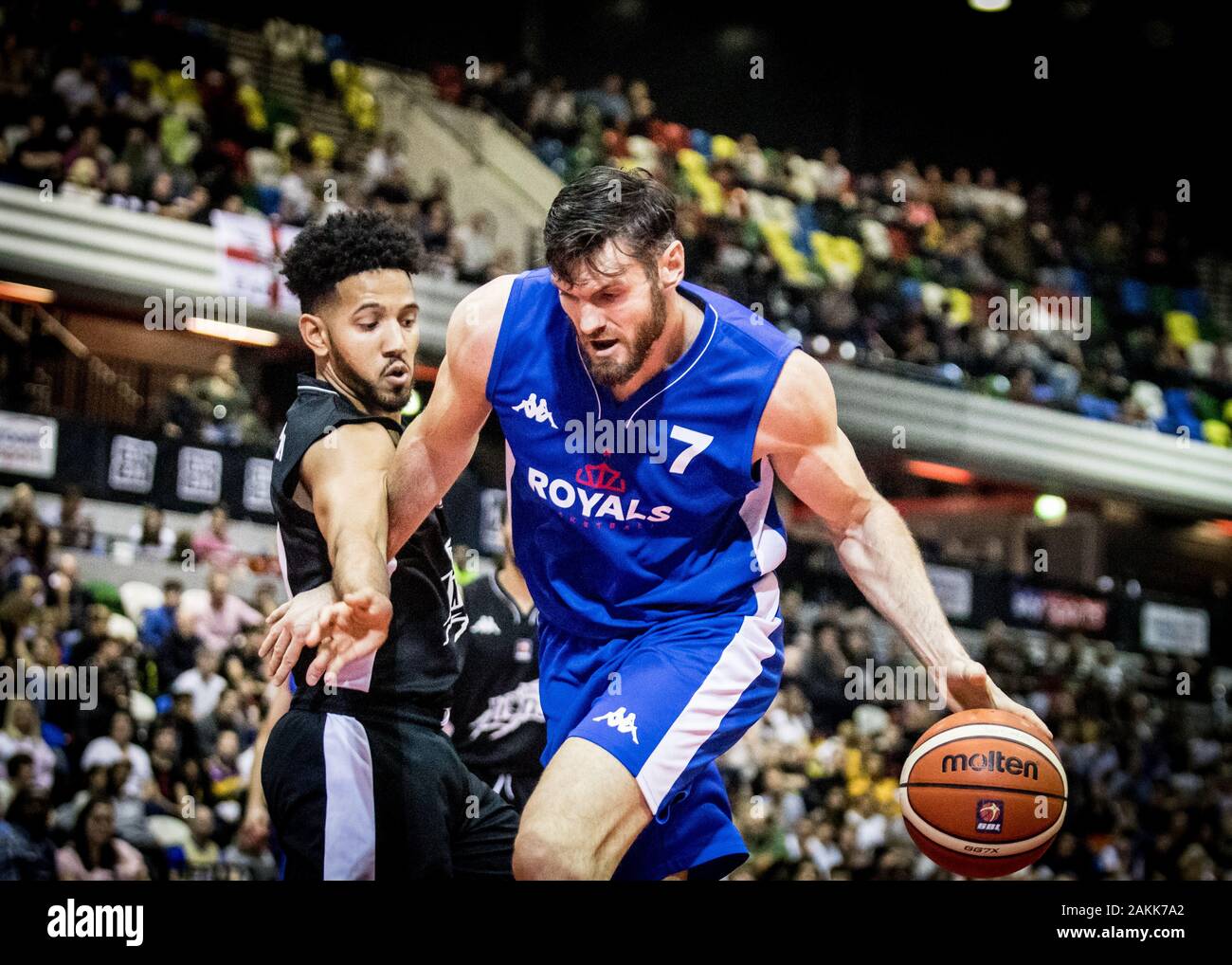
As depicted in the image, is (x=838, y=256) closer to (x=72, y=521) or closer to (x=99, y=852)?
(x=72, y=521)

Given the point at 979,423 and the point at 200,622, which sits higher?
the point at 979,423

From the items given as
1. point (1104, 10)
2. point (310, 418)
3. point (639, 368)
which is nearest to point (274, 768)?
point (310, 418)

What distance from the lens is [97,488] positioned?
828cm

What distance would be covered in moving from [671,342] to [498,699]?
1662mm

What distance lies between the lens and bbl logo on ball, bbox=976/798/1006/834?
12.3 ft

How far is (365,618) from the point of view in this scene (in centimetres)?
365

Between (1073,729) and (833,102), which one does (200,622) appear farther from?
(833,102)

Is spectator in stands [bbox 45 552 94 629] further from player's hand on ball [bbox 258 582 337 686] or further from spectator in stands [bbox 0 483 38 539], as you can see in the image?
player's hand on ball [bbox 258 582 337 686]

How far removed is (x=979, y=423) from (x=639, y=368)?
917 centimetres

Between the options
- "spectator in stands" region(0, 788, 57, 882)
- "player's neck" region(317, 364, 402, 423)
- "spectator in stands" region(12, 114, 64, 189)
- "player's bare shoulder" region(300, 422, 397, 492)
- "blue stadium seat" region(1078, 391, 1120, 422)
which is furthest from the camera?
"blue stadium seat" region(1078, 391, 1120, 422)

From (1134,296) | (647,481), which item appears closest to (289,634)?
(647,481)

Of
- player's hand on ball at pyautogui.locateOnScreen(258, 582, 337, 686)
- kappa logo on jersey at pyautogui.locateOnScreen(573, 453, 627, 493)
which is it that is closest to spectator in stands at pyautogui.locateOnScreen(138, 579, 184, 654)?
player's hand on ball at pyautogui.locateOnScreen(258, 582, 337, 686)

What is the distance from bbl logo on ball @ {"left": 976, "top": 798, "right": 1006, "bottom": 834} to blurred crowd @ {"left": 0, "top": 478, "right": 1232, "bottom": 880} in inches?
94.3

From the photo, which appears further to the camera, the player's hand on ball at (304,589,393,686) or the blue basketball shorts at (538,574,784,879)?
the player's hand on ball at (304,589,393,686)
